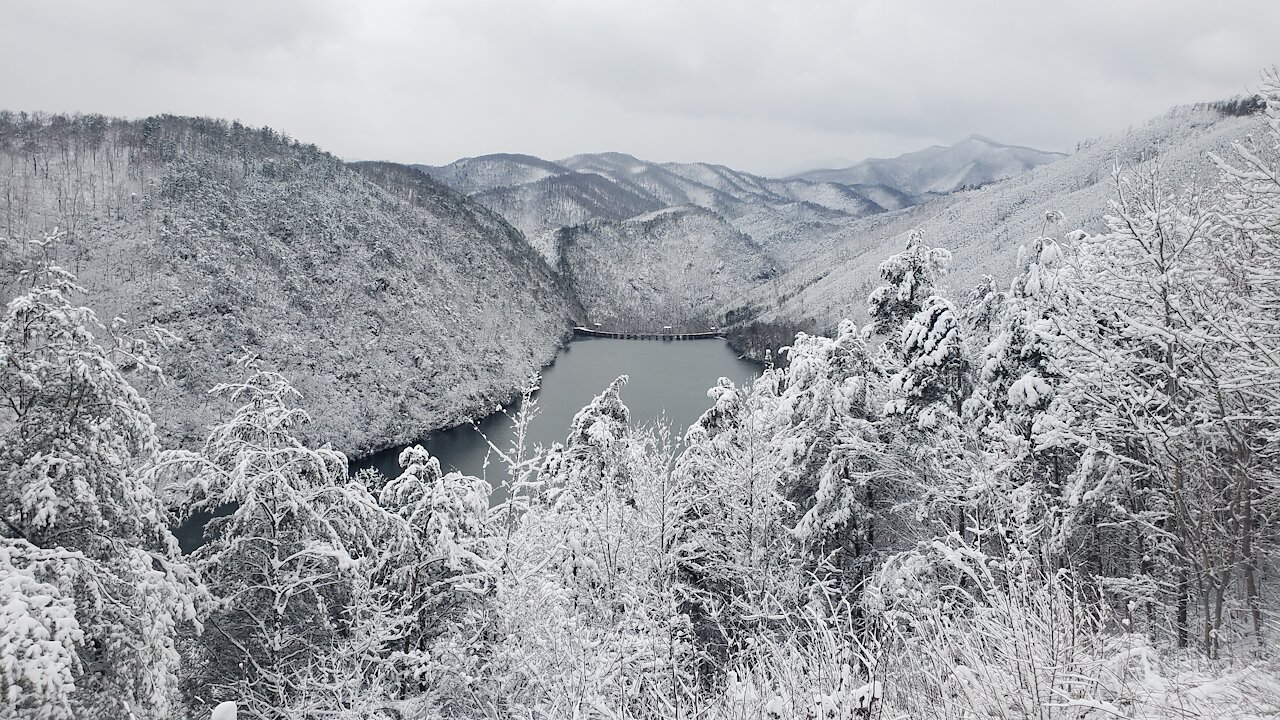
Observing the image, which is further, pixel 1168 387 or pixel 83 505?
pixel 1168 387

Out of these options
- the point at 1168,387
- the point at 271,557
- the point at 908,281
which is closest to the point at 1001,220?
the point at 908,281

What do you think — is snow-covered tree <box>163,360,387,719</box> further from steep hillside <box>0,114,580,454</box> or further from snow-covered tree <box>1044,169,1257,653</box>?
steep hillside <box>0,114,580,454</box>

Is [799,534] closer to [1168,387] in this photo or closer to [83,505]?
[1168,387]

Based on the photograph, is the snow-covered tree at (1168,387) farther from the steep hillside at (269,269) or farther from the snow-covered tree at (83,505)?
the steep hillside at (269,269)

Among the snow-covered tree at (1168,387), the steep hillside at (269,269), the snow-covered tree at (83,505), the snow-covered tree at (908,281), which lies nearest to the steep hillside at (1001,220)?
the steep hillside at (269,269)

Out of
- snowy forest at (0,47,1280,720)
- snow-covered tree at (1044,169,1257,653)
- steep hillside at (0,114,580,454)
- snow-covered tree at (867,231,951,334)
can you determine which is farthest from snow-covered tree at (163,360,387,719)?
steep hillside at (0,114,580,454)

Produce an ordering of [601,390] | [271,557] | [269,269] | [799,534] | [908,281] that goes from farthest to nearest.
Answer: [269,269] < [601,390] < [799,534] < [908,281] < [271,557]
